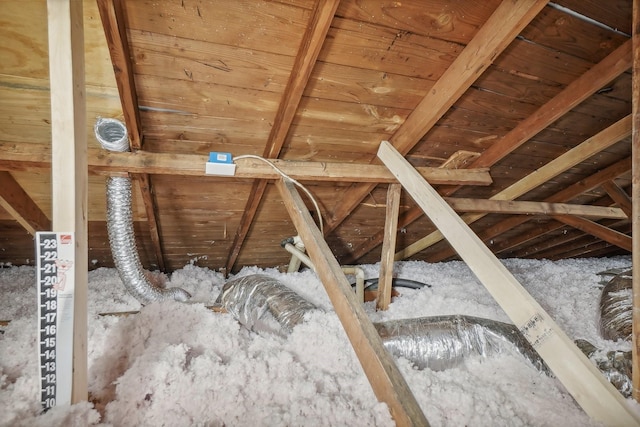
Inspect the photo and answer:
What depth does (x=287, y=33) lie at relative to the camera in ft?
3.91

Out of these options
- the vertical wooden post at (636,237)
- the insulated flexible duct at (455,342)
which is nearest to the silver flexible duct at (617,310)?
the insulated flexible duct at (455,342)

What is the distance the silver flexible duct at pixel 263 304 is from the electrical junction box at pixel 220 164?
66 centimetres

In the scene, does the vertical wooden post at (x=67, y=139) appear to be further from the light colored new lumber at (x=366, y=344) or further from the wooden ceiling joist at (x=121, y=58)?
the light colored new lumber at (x=366, y=344)

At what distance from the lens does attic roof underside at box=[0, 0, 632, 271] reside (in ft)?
3.77

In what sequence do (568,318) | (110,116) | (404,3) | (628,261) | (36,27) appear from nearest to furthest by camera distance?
1. (36,27)
2. (404,3)
3. (110,116)
4. (568,318)
5. (628,261)

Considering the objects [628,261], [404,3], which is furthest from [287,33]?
[628,261]

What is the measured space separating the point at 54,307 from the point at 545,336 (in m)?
1.31

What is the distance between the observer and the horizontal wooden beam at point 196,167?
1394mm

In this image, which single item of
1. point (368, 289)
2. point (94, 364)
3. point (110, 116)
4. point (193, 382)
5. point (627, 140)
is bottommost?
point (193, 382)

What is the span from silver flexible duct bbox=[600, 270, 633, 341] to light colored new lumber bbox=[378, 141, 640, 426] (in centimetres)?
105

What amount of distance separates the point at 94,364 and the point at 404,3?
176 centimetres

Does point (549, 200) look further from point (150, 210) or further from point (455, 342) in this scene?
point (150, 210)

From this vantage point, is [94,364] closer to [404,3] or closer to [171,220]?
[171,220]

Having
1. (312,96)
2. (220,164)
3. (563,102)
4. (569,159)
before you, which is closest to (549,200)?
(569,159)
